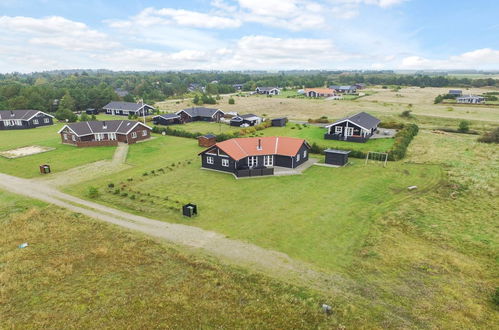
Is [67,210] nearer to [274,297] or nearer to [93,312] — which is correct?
[93,312]

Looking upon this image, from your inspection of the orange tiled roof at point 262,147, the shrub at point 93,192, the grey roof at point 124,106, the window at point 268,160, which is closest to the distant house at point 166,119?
the grey roof at point 124,106

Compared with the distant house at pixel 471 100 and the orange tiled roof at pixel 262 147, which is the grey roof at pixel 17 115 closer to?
the orange tiled roof at pixel 262 147

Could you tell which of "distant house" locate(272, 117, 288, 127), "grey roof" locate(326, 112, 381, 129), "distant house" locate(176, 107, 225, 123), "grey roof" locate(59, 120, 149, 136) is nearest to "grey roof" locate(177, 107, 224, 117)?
"distant house" locate(176, 107, 225, 123)

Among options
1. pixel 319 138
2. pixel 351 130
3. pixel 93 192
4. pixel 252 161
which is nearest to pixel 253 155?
pixel 252 161

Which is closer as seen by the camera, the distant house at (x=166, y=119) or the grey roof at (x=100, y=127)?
the grey roof at (x=100, y=127)

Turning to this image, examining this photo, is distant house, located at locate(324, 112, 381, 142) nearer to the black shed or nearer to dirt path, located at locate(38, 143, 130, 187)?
the black shed

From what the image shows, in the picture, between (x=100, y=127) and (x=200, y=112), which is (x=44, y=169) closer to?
(x=100, y=127)
